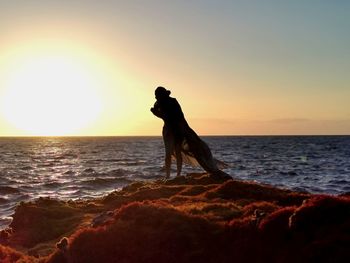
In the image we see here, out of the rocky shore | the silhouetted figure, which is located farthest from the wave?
the rocky shore

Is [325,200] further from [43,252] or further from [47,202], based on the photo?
[47,202]

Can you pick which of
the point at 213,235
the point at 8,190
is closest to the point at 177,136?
the point at 213,235

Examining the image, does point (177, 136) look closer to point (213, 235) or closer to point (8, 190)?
point (213, 235)

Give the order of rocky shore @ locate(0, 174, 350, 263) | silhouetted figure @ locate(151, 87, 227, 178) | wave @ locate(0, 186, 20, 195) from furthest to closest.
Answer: wave @ locate(0, 186, 20, 195), silhouetted figure @ locate(151, 87, 227, 178), rocky shore @ locate(0, 174, 350, 263)

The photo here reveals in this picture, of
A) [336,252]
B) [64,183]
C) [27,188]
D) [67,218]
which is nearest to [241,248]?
[336,252]

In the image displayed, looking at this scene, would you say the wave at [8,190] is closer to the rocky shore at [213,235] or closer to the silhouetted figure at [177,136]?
the silhouetted figure at [177,136]

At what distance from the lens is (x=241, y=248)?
10.3 meters

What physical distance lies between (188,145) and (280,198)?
21.5 ft

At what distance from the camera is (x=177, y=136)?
2178 centimetres

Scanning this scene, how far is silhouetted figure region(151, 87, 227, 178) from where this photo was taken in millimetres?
21344

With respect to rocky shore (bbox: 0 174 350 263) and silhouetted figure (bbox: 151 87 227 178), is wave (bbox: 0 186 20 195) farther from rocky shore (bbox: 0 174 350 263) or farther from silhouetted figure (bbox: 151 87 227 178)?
rocky shore (bbox: 0 174 350 263)

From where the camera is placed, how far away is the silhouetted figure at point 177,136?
21.3m

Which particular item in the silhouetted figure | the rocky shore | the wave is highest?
the silhouetted figure

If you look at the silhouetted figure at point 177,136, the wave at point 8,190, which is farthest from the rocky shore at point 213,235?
the wave at point 8,190
